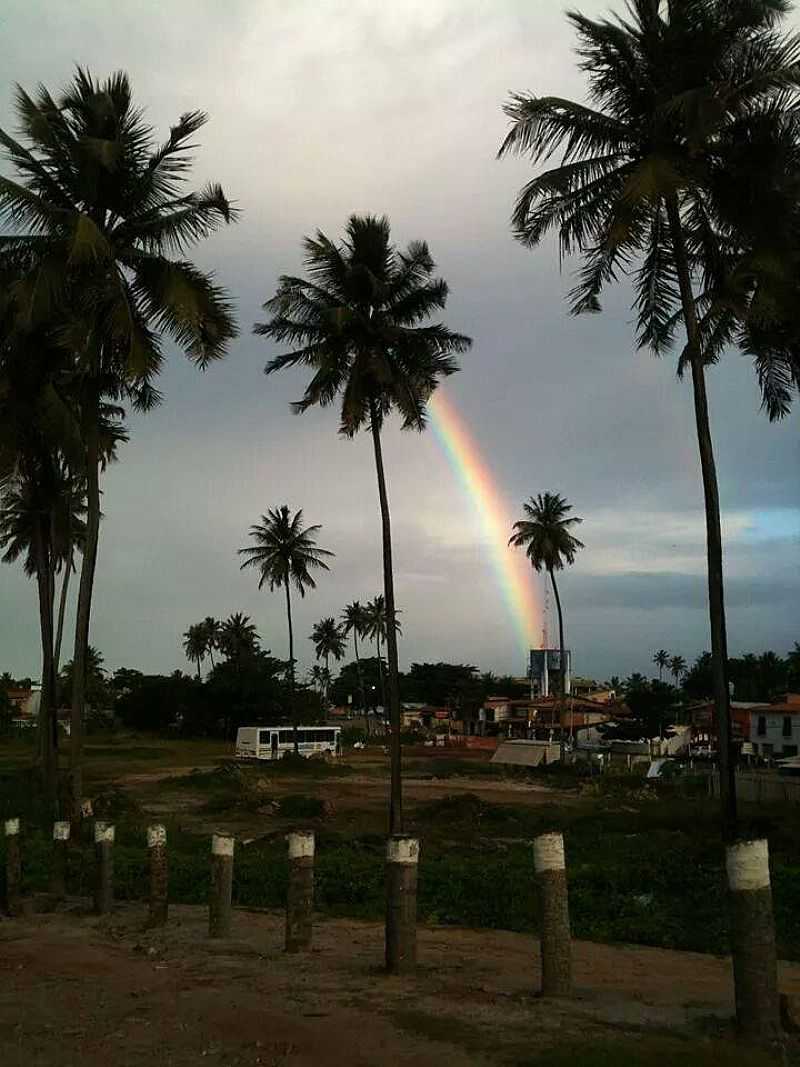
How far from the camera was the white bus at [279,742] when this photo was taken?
5944cm

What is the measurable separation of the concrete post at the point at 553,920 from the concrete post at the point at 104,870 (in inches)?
269

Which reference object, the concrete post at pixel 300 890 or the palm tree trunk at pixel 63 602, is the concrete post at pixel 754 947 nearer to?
the concrete post at pixel 300 890

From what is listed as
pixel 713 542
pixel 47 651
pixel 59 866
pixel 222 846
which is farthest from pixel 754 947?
pixel 47 651

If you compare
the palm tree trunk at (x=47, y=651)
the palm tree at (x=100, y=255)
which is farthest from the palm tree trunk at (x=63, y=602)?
the palm tree at (x=100, y=255)

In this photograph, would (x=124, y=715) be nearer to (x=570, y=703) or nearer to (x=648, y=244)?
(x=570, y=703)

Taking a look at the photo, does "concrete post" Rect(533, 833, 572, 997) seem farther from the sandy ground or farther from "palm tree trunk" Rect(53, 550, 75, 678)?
"palm tree trunk" Rect(53, 550, 75, 678)

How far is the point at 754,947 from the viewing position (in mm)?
5680

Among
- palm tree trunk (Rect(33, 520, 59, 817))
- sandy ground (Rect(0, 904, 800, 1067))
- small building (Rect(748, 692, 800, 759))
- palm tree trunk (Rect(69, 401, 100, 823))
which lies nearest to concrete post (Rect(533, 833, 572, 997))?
sandy ground (Rect(0, 904, 800, 1067))

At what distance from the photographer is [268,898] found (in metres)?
14.0

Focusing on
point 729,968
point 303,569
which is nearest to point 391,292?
point 729,968

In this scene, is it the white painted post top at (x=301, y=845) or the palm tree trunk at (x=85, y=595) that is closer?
the white painted post top at (x=301, y=845)

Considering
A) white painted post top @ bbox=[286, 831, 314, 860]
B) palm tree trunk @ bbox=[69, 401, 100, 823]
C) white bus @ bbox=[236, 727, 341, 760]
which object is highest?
palm tree trunk @ bbox=[69, 401, 100, 823]

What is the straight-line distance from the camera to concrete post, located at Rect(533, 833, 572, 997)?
6863 mm

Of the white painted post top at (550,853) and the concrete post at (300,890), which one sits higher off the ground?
the white painted post top at (550,853)
